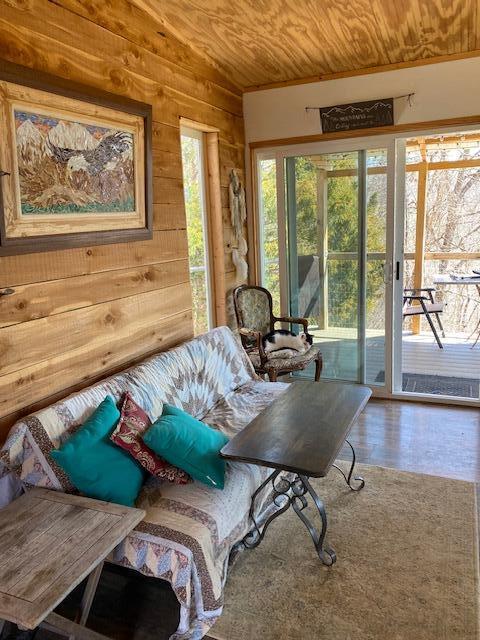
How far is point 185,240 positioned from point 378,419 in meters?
1.86

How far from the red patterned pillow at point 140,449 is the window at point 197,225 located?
1.66 m

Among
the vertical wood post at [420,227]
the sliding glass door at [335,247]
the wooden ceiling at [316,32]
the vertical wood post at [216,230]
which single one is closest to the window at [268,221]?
the sliding glass door at [335,247]

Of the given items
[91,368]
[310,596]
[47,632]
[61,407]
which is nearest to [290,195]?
[91,368]

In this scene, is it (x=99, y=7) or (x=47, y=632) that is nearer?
(x=47, y=632)

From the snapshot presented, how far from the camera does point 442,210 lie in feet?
21.5

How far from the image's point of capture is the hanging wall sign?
11.8 feet

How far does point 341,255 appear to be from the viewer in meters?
4.00

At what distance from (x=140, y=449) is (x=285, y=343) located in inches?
77.0

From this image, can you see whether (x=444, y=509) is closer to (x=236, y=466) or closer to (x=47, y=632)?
(x=236, y=466)

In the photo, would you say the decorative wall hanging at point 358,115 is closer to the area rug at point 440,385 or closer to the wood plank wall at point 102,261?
the wood plank wall at point 102,261

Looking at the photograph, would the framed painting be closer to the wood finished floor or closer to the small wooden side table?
the small wooden side table

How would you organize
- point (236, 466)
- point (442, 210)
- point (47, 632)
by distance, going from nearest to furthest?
point (47, 632), point (236, 466), point (442, 210)

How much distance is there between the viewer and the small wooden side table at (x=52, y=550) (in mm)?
1320

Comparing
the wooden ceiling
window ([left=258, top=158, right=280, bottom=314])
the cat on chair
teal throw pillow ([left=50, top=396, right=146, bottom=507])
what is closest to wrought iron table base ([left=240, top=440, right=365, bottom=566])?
teal throw pillow ([left=50, top=396, right=146, bottom=507])
